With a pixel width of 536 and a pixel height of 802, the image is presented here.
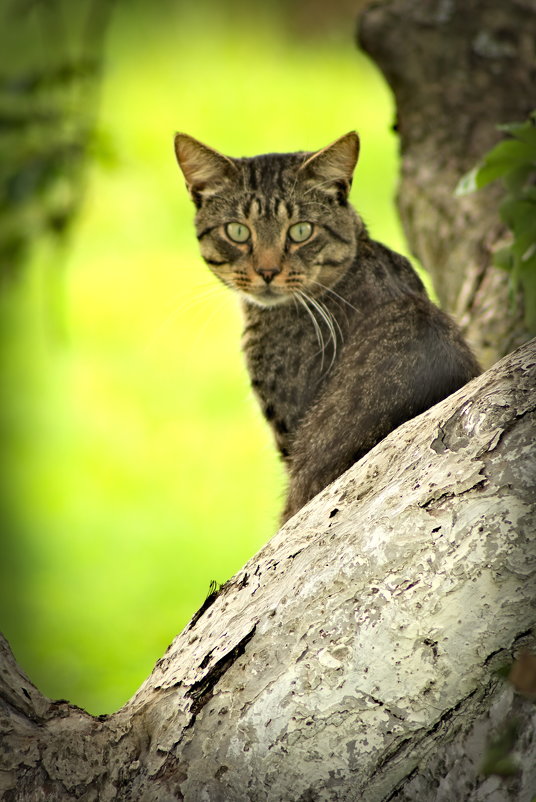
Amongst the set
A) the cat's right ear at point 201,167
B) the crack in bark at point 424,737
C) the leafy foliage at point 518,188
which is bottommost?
the crack in bark at point 424,737

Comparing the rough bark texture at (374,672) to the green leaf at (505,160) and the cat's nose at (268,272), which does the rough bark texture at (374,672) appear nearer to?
the green leaf at (505,160)

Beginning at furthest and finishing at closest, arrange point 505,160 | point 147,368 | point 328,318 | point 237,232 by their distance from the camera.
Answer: point 147,368 < point 237,232 < point 328,318 < point 505,160

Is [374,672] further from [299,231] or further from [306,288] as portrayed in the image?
[299,231]

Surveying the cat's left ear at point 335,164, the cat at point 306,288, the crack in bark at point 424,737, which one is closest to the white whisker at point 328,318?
the cat at point 306,288

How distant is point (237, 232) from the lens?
2408mm

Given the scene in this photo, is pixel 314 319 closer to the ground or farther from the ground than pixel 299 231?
closer to the ground

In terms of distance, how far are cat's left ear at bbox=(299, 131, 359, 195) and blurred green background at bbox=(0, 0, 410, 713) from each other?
1.41 ft

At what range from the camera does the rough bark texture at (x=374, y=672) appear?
130 cm

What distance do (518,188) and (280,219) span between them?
2.00ft

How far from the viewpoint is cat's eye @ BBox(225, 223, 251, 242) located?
239 cm

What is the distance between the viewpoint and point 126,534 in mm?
4211

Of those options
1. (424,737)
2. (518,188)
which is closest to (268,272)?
(518,188)

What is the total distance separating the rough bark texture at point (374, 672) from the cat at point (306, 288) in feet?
1.76

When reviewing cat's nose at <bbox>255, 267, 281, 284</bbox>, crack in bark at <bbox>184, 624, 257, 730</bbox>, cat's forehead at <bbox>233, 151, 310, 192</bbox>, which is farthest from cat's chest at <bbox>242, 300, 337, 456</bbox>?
crack in bark at <bbox>184, 624, 257, 730</bbox>
